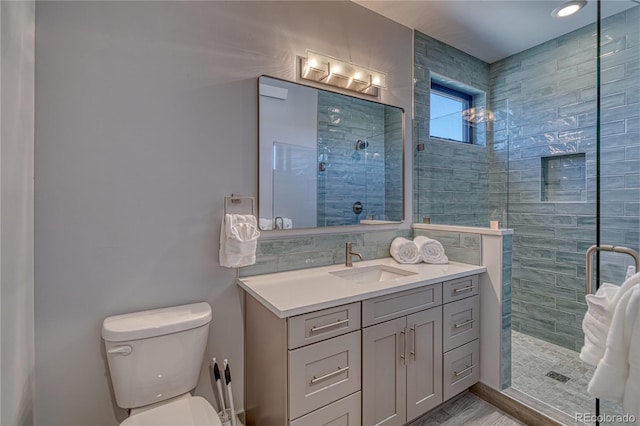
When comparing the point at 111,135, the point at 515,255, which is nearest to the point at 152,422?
the point at 111,135

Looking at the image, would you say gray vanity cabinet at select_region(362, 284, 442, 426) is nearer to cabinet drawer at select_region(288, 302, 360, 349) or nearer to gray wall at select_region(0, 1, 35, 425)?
cabinet drawer at select_region(288, 302, 360, 349)

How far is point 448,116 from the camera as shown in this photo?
280cm

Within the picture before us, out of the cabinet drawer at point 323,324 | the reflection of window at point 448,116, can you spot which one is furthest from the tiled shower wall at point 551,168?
the cabinet drawer at point 323,324

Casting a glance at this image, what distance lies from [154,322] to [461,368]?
1765mm

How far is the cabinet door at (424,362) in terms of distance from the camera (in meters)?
1.65

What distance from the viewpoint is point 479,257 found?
6.77 feet

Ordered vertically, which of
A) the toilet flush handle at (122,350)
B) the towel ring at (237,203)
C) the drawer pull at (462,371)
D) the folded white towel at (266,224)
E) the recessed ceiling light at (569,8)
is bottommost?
the drawer pull at (462,371)

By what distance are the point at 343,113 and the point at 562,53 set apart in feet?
6.79

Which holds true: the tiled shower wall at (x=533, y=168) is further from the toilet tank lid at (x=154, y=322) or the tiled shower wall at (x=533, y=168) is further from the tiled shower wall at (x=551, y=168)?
the toilet tank lid at (x=154, y=322)

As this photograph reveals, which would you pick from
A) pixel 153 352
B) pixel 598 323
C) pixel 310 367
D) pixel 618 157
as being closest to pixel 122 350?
pixel 153 352

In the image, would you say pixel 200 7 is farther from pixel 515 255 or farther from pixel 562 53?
pixel 515 255

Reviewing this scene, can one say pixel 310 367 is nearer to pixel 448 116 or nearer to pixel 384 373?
pixel 384 373

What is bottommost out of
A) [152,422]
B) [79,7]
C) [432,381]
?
[432,381]

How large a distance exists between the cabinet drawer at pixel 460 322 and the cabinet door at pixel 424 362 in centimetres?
7
